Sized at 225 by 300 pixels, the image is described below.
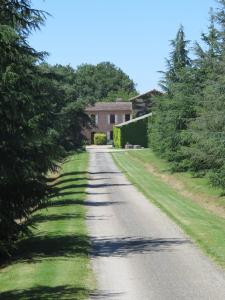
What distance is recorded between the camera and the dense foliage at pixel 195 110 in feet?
101

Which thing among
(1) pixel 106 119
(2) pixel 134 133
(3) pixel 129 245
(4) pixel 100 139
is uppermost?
(1) pixel 106 119

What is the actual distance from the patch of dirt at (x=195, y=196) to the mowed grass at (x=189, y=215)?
1.31ft

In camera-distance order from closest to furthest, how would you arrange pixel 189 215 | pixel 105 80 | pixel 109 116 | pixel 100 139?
pixel 189 215
pixel 100 139
pixel 109 116
pixel 105 80

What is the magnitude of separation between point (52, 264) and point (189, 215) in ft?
35.0

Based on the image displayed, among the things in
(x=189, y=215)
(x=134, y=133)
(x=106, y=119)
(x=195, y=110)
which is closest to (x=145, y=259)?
(x=189, y=215)

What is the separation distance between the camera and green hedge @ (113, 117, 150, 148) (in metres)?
88.6

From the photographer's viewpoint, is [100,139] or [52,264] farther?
[100,139]

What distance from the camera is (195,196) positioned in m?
34.5

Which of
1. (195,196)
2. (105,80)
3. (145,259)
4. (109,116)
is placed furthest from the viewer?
(105,80)

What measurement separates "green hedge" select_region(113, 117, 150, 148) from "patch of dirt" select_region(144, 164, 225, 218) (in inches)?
1567

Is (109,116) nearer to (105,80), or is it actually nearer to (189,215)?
(105,80)

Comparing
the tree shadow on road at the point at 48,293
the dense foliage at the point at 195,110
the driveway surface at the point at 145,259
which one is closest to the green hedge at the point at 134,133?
the dense foliage at the point at 195,110

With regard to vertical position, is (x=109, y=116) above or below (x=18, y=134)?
above

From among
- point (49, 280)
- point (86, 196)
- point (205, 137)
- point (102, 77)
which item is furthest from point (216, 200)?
point (102, 77)
